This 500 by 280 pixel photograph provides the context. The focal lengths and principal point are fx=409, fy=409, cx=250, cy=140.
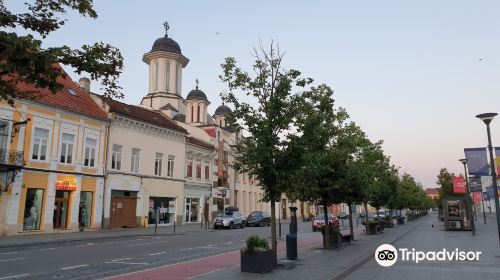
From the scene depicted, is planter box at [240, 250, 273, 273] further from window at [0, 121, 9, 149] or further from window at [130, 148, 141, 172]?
window at [130, 148, 141, 172]

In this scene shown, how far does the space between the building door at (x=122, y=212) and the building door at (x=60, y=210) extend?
14.0 ft

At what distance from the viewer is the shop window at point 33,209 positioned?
25922 mm

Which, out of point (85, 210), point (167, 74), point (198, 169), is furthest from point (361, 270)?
point (167, 74)

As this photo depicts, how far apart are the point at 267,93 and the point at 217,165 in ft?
124

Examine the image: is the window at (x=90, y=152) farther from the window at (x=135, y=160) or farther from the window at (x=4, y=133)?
the window at (x=4, y=133)

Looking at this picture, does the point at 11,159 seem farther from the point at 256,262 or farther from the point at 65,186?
the point at 256,262

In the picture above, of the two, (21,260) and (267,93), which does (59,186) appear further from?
(267,93)

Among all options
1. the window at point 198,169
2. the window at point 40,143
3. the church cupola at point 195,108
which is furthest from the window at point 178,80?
the window at point 40,143

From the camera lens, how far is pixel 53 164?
90.6 feet

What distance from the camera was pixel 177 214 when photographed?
40906 millimetres

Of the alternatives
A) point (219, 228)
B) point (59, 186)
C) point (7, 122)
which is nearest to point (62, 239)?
point (59, 186)

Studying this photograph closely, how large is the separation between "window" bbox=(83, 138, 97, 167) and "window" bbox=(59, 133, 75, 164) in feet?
4.45

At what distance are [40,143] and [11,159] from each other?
111 inches

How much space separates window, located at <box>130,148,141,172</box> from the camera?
35.7 meters
